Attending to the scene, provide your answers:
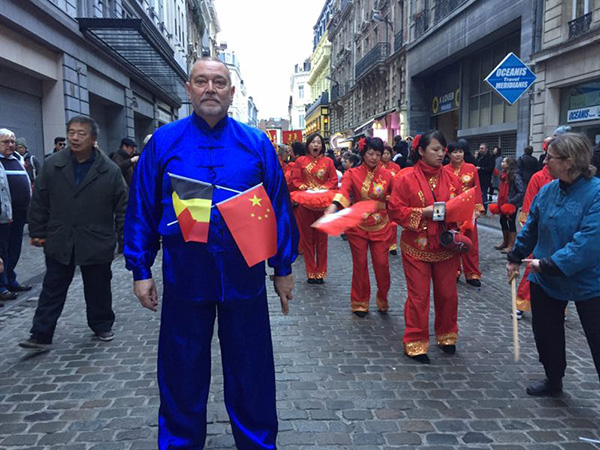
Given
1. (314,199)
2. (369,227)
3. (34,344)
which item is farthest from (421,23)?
(34,344)

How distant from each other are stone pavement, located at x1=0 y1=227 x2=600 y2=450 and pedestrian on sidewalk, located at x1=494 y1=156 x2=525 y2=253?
8.52 feet

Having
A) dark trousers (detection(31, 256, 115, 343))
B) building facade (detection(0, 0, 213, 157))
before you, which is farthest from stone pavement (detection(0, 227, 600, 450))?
building facade (detection(0, 0, 213, 157))

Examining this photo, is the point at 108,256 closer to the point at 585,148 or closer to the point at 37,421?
the point at 37,421

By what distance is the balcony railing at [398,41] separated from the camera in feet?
97.4

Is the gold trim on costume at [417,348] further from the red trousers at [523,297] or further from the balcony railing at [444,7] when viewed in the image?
the balcony railing at [444,7]

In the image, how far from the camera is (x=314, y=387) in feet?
12.8

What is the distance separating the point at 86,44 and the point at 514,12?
13.4 m

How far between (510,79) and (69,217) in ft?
25.8

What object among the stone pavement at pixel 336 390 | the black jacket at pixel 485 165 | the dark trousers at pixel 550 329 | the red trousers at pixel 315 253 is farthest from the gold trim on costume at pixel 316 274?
the black jacket at pixel 485 165

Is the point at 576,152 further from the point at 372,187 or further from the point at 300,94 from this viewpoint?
the point at 300,94

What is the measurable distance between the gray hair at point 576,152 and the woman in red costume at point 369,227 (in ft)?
8.04

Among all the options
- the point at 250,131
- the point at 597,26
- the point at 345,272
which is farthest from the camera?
the point at 597,26

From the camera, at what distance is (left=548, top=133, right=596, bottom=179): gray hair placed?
3.31m

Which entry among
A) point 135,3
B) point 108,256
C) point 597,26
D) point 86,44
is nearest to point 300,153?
point 108,256
